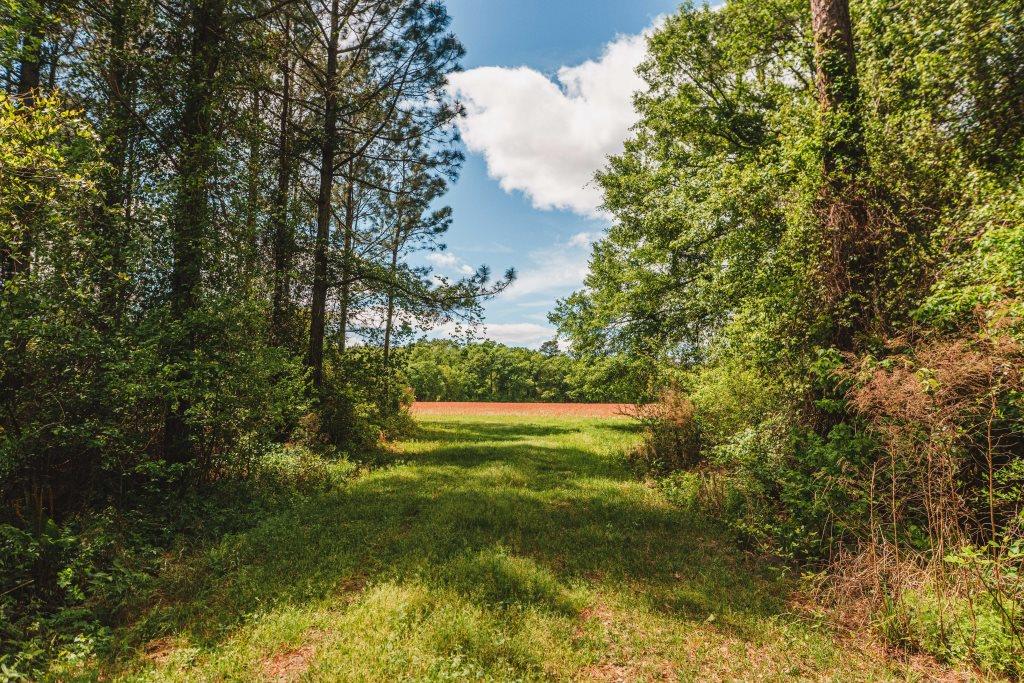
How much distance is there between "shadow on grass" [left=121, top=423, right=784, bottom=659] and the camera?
4.48 metres

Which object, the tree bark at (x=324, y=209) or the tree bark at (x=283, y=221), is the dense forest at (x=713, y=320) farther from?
the tree bark at (x=324, y=209)

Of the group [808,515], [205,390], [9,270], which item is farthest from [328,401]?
[808,515]

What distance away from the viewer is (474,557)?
213 inches

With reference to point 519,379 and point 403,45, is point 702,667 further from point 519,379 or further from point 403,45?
point 519,379

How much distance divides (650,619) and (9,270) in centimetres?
968

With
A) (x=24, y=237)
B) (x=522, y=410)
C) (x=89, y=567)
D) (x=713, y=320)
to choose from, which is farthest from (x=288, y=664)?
(x=522, y=410)

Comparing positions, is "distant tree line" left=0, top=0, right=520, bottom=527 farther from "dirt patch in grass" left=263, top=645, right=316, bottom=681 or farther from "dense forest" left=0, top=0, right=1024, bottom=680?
"dirt patch in grass" left=263, top=645, right=316, bottom=681

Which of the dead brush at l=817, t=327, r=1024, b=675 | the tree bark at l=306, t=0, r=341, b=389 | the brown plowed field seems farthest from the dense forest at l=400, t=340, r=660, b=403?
the dead brush at l=817, t=327, r=1024, b=675

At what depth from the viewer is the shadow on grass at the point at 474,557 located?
14.7ft

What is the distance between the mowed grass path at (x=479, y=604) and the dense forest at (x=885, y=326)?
1.03m

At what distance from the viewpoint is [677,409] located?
10.7m

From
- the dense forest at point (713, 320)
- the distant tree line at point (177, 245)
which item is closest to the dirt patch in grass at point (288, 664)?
the dense forest at point (713, 320)

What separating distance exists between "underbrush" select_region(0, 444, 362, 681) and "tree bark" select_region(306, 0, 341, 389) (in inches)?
216

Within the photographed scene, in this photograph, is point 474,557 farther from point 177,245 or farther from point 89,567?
point 177,245
